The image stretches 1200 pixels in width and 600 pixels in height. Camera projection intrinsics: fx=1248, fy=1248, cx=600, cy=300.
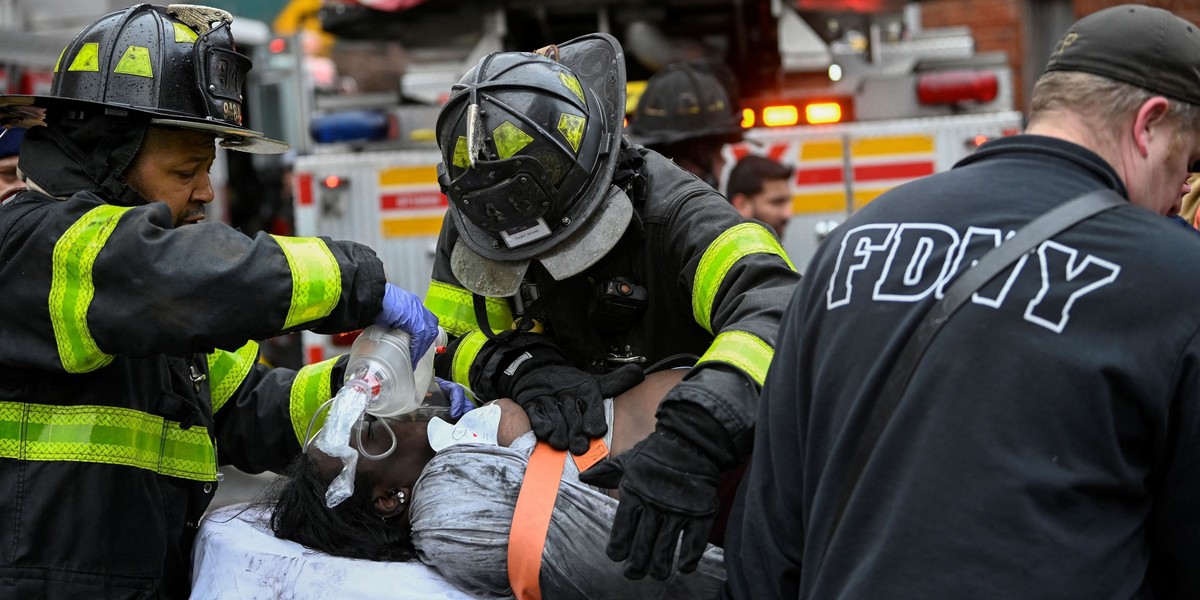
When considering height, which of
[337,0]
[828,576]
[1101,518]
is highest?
[337,0]

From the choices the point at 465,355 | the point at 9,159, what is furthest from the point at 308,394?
the point at 9,159

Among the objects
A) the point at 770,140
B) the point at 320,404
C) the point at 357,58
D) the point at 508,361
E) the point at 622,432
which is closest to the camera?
the point at 622,432

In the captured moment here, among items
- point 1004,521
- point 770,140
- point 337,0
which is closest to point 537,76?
point 1004,521

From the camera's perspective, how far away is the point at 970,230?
5.86ft

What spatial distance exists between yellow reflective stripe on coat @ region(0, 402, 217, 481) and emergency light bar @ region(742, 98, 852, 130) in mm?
4166

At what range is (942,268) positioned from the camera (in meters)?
1.79

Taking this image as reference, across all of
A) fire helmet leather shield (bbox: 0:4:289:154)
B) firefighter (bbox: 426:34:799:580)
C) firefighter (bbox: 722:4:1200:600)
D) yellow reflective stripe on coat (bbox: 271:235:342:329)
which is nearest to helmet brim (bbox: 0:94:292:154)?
fire helmet leather shield (bbox: 0:4:289:154)

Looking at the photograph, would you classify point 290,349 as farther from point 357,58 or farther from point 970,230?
point 970,230

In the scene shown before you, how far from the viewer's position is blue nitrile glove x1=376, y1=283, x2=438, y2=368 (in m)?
2.66

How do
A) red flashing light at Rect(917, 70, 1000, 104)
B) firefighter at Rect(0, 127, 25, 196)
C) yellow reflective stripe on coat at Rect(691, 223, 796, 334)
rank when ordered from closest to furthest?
yellow reflective stripe on coat at Rect(691, 223, 796, 334), firefighter at Rect(0, 127, 25, 196), red flashing light at Rect(917, 70, 1000, 104)

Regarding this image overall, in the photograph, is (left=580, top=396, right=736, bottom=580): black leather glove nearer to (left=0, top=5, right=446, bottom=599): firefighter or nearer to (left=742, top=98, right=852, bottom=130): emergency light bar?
(left=0, top=5, right=446, bottom=599): firefighter

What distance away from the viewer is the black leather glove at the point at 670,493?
Result: 7.03ft

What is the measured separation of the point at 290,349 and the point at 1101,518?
8254mm

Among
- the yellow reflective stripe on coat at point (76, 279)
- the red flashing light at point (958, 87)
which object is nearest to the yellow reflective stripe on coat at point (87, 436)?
the yellow reflective stripe on coat at point (76, 279)
